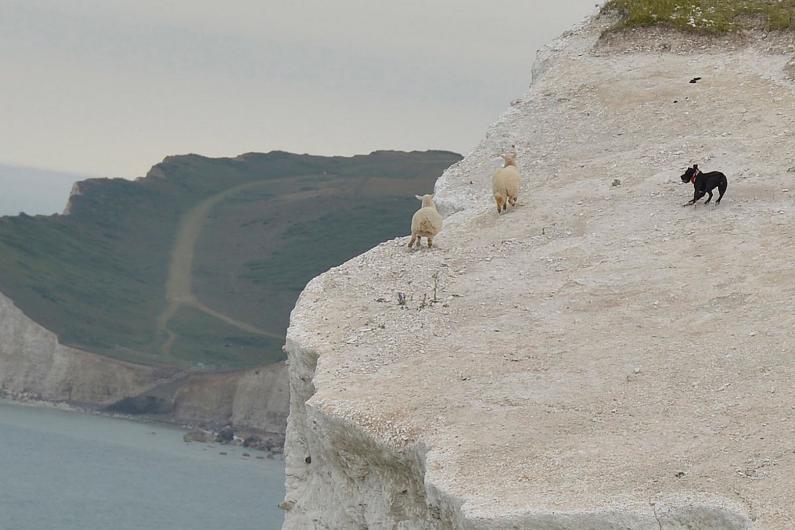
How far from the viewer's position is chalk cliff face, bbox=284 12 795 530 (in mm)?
16047

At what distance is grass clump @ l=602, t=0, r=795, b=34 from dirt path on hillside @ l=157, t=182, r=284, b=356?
3726 inches

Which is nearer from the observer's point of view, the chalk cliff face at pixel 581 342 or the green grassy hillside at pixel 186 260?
the chalk cliff face at pixel 581 342

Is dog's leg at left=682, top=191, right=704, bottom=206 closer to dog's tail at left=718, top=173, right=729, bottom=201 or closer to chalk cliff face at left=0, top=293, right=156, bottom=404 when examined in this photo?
dog's tail at left=718, top=173, right=729, bottom=201

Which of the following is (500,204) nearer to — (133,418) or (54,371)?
(133,418)

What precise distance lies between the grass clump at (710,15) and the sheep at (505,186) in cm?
860

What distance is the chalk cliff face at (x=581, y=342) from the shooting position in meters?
16.0

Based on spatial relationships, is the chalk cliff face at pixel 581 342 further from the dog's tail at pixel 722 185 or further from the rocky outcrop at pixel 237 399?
the rocky outcrop at pixel 237 399

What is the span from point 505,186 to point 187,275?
4806 inches

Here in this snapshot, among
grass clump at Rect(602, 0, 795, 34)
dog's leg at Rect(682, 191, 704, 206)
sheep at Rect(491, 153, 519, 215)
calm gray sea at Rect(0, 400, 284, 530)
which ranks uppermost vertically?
grass clump at Rect(602, 0, 795, 34)

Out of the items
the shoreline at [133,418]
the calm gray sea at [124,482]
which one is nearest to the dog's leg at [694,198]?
the calm gray sea at [124,482]

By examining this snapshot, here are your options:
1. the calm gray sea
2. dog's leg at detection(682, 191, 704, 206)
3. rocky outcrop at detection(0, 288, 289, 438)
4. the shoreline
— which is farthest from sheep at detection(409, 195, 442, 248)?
rocky outcrop at detection(0, 288, 289, 438)

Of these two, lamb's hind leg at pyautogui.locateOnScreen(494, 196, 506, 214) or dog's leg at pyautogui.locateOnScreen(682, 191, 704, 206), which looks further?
lamb's hind leg at pyautogui.locateOnScreen(494, 196, 506, 214)

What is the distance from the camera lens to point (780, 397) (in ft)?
56.2

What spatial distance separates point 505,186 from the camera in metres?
25.7
